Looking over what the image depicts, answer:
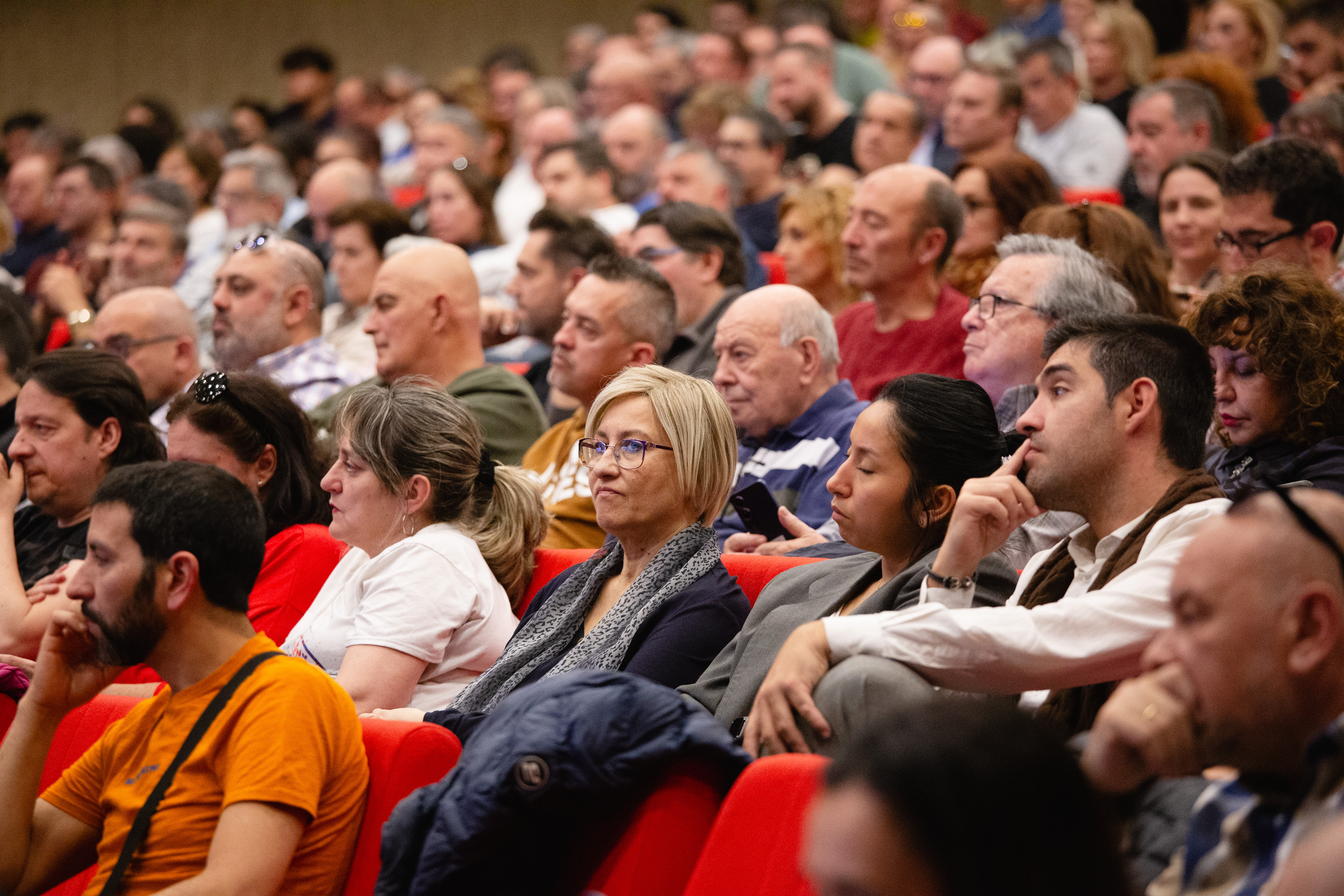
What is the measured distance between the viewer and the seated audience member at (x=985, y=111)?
5.57 m

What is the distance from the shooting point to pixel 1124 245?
11.3 ft

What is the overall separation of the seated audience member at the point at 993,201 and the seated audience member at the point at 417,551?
6.81ft

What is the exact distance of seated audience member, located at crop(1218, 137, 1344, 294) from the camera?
3287 millimetres

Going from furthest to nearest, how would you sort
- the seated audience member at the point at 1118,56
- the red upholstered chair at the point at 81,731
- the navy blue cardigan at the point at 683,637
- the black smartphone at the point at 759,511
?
1. the seated audience member at the point at 1118,56
2. the black smartphone at the point at 759,511
3. the red upholstered chair at the point at 81,731
4. the navy blue cardigan at the point at 683,637

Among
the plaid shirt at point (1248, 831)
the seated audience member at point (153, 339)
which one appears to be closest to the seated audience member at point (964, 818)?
the plaid shirt at point (1248, 831)

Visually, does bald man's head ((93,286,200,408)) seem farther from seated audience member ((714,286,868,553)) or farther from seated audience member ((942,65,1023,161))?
seated audience member ((942,65,1023,161))

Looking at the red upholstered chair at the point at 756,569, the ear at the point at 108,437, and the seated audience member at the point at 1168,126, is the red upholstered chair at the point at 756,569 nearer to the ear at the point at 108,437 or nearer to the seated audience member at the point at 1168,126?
the ear at the point at 108,437

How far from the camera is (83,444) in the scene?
3.20 meters

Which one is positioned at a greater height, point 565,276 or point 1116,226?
point 1116,226

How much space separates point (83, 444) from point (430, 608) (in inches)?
47.2

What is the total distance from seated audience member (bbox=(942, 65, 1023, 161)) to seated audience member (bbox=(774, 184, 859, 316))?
0.97 m

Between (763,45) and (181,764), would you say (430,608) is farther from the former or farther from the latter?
(763,45)

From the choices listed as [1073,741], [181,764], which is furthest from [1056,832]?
[181,764]

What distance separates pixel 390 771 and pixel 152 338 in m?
2.66
